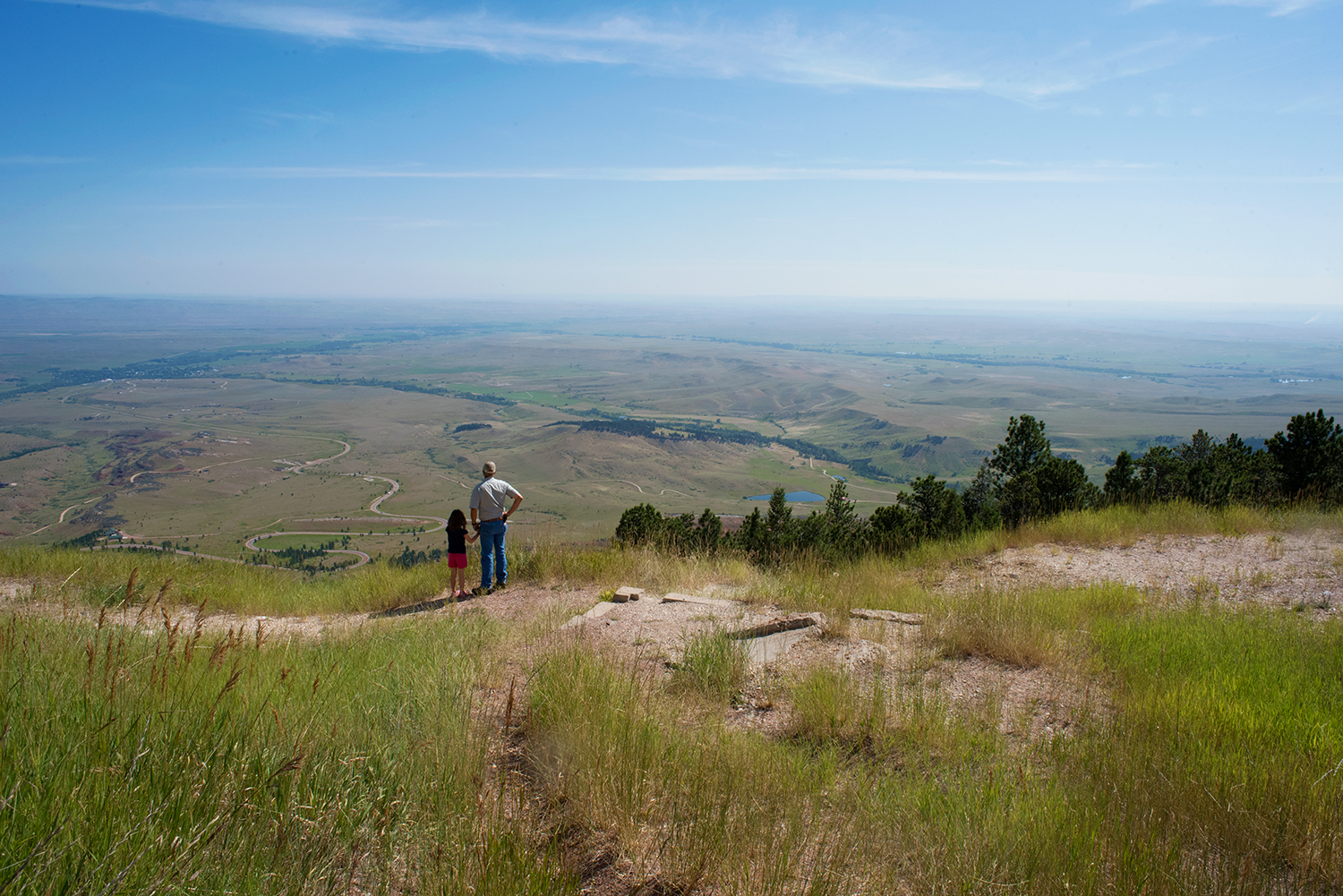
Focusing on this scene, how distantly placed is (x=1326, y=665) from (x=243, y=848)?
21.0 ft

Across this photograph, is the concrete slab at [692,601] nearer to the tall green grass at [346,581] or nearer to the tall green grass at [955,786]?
the tall green grass at [346,581]

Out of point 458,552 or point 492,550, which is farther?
point 492,550

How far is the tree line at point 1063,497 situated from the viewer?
482 inches

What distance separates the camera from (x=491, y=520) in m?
8.80

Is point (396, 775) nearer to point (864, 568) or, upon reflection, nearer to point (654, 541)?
point (864, 568)

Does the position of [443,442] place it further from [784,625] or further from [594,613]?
[784,625]

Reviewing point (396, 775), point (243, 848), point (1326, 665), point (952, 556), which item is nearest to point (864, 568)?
point (952, 556)

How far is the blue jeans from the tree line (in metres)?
1.99

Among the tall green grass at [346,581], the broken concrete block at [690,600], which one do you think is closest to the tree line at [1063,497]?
the tall green grass at [346,581]

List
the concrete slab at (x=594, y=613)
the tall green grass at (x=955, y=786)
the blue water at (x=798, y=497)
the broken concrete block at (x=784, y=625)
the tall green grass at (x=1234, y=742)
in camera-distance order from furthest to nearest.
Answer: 1. the blue water at (x=798, y=497)
2. the concrete slab at (x=594, y=613)
3. the broken concrete block at (x=784, y=625)
4. the tall green grass at (x=1234, y=742)
5. the tall green grass at (x=955, y=786)

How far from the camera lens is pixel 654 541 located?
36.1ft

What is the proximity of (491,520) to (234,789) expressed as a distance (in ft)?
21.7

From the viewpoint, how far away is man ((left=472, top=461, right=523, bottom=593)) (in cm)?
868

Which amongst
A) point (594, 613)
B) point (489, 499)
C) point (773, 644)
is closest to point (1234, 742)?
point (773, 644)
